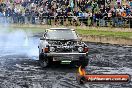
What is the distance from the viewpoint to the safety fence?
30.9 m

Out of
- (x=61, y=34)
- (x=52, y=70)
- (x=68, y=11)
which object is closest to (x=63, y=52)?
(x=52, y=70)

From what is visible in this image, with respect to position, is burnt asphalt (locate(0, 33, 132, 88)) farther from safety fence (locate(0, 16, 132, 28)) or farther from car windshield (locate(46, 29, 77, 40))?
safety fence (locate(0, 16, 132, 28))

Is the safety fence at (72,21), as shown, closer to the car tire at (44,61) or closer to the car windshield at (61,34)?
the car windshield at (61,34)

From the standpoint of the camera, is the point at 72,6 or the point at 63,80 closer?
the point at 63,80

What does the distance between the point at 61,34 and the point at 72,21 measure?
1830cm

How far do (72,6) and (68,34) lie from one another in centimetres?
1912

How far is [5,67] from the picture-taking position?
16531mm

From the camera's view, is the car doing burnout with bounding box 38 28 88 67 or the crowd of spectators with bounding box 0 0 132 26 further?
the crowd of spectators with bounding box 0 0 132 26

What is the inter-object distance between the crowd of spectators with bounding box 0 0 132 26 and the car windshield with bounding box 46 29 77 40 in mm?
13122

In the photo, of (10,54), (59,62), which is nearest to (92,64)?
(59,62)

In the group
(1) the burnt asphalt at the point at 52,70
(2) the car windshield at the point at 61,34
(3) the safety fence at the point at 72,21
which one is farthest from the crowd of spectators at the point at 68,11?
(2) the car windshield at the point at 61,34

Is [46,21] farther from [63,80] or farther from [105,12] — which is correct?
[63,80]

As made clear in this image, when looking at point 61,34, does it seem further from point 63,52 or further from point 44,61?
point 44,61

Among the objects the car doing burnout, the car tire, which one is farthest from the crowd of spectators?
the car tire
